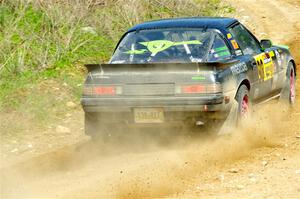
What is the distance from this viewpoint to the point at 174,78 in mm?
→ 7496

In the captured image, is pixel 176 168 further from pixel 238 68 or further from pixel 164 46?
pixel 164 46

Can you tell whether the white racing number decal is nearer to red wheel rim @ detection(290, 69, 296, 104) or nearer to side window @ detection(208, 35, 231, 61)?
side window @ detection(208, 35, 231, 61)

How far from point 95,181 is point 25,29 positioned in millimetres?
6409

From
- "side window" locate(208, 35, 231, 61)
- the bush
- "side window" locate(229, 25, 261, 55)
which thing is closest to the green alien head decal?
"side window" locate(208, 35, 231, 61)

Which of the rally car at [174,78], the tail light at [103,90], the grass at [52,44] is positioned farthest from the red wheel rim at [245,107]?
the grass at [52,44]

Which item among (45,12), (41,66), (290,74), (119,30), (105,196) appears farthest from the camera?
(119,30)

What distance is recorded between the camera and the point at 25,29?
41.0ft

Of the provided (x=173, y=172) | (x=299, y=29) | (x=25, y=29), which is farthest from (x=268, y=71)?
(x=299, y=29)

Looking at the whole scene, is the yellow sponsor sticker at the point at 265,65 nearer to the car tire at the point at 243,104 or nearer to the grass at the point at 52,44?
the car tire at the point at 243,104

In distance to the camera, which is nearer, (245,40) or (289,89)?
(245,40)

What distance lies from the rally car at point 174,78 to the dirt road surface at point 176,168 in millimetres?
371

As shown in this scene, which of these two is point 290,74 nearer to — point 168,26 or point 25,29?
point 168,26

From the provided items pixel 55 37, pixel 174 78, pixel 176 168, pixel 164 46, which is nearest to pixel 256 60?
pixel 164 46

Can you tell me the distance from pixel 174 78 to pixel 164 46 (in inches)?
34.5
